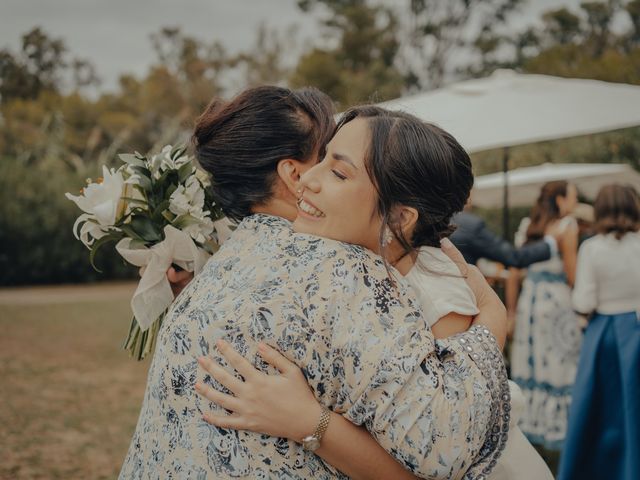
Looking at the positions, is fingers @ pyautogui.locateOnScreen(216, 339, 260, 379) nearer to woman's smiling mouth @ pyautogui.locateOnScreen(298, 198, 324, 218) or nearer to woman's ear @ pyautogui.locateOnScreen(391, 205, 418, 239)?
woman's smiling mouth @ pyautogui.locateOnScreen(298, 198, 324, 218)

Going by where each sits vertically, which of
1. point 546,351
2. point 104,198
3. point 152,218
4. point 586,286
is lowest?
point 546,351

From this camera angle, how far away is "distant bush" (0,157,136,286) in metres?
20.8

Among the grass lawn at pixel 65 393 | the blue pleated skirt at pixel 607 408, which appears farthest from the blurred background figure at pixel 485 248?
the grass lawn at pixel 65 393

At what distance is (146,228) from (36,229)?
65.8ft

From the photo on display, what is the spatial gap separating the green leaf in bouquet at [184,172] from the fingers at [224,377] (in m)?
1.05

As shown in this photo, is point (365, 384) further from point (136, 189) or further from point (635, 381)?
point (635, 381)

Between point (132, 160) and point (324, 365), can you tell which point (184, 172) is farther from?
point (324, 365)

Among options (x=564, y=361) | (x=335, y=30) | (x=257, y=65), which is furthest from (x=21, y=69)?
(x=564, y=361)

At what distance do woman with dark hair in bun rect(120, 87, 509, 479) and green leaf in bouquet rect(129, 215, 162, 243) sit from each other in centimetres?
62

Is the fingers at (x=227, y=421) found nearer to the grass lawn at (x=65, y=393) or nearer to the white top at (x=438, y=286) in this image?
the white top at (x=438, y=286)

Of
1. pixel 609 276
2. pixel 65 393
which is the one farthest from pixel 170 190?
pixel 65 393

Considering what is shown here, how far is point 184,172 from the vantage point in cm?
269


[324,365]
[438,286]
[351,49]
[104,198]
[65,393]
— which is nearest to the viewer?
[324,365]

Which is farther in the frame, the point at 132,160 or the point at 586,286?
the point at 586,286
